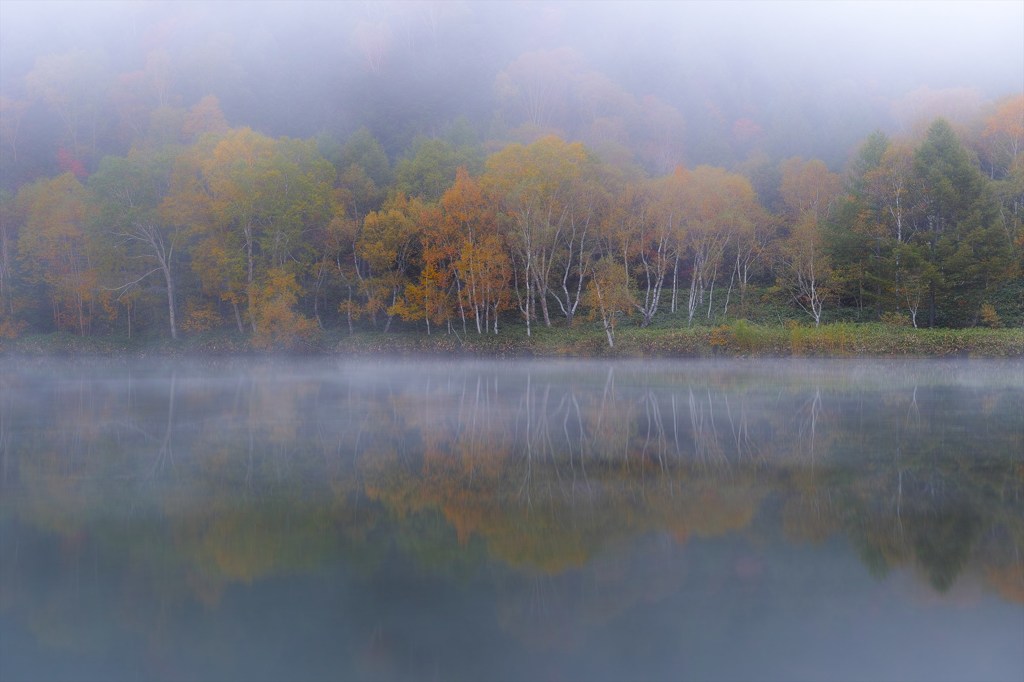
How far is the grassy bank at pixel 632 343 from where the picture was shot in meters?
35.2

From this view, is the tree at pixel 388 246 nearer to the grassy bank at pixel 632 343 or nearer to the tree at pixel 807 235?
the grassy bank at pixel 632 343

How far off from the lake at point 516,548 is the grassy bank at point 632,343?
21.0m

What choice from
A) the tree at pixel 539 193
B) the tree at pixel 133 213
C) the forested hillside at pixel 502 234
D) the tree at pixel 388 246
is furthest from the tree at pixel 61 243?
the tree at pixel 539 193

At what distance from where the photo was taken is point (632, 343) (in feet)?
125

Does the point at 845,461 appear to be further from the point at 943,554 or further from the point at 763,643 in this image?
the point at 763,643

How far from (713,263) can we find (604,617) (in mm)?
40197

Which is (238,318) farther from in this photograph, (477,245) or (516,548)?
(516,548)

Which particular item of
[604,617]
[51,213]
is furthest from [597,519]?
[51,213]

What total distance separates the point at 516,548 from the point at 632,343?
104 ft

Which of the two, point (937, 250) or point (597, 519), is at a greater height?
point (937, 250)

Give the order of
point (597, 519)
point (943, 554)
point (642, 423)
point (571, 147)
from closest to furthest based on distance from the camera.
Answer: point (943, 554)
point (597, 519)
point (642, 423)
point (571, 147)

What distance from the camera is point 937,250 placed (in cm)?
3778

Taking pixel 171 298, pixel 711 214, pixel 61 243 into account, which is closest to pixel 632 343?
pixel 711 214

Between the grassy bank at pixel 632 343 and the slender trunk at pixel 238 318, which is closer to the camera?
the grassy bank at pixel 632 343
